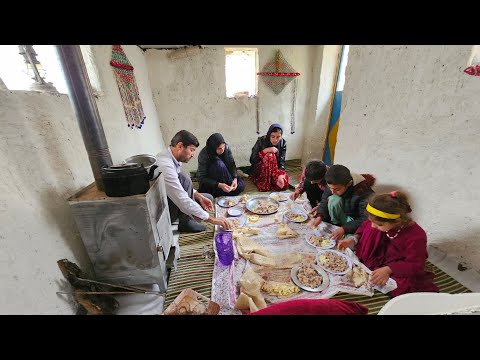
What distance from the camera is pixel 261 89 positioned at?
4500 mm

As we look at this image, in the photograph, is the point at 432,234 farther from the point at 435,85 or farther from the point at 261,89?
the point at 261,89

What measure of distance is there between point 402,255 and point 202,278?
154cm

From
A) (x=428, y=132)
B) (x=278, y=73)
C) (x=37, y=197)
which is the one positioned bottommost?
(x=37, y=197)

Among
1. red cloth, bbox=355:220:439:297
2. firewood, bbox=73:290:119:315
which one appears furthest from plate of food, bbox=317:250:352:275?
firewood, bbox=73:290:119:315

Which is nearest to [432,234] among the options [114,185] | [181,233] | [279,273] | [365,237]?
[365,237]

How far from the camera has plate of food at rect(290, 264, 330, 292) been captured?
129cm

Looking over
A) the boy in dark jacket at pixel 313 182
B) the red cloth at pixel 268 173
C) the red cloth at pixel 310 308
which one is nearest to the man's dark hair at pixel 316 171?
the boy in dark jacket at pixel 313 182

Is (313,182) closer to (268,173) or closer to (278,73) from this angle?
(268,173)

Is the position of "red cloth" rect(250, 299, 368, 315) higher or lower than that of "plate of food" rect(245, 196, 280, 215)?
higher

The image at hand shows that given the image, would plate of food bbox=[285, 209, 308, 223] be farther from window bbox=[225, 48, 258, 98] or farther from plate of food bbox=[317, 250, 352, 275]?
window bbox=[225, 48, 258, 98]

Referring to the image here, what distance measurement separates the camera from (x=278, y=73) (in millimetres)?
4355

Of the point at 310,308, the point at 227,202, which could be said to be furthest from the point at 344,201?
the point at 310,308

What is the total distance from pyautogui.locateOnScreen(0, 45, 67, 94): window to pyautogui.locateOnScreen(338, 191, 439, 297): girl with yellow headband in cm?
224

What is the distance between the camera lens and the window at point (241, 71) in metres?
4.31
